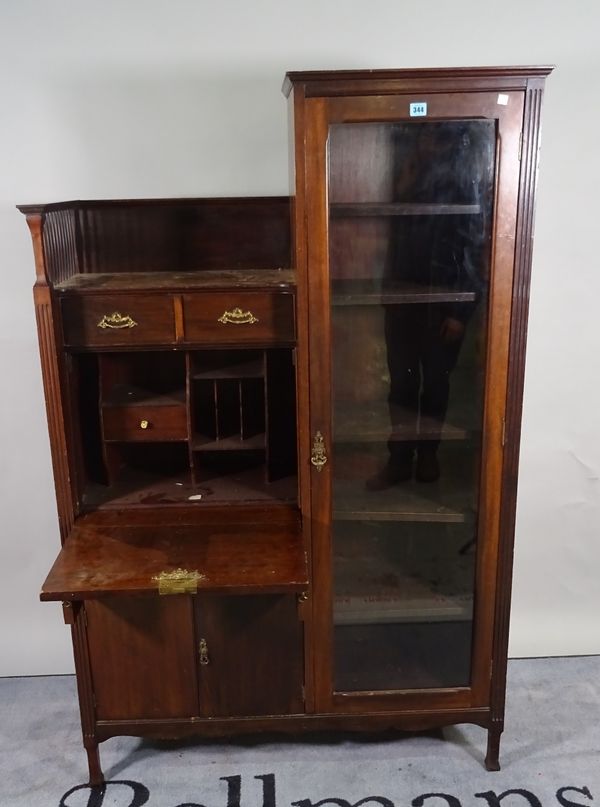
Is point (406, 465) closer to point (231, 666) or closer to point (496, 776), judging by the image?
point (231, 666)

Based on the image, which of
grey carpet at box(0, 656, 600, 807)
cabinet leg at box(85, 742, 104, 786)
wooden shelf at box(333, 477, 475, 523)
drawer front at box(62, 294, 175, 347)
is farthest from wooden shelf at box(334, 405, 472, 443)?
cabinet leg at box(85, 742, 104, 786)

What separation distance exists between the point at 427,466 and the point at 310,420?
319 mm

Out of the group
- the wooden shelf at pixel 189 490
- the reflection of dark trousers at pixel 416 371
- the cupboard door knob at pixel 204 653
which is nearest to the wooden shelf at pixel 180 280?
the reflection of dark trousers at pixel 416 371

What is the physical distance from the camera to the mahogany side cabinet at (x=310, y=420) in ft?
4.98

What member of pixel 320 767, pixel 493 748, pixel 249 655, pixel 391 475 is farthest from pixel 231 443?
pixel 493 748

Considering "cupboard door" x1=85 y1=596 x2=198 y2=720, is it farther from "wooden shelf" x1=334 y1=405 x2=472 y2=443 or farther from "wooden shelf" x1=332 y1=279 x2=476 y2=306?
"wooden shelf" x1=332 y1=279 x2=476 y2=306

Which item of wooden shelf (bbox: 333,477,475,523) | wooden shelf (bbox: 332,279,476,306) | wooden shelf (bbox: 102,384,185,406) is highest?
wooden shelf (bbox: 332,279,476,306)

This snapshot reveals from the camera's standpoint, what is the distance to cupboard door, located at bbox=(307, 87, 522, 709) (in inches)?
59.8

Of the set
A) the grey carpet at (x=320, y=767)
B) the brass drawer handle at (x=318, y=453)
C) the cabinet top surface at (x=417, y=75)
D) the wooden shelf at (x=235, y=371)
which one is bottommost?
the grey carpet at (x=320, y=767)

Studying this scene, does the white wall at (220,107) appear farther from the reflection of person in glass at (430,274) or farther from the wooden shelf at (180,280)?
the reflection of person in glass at (430,274)

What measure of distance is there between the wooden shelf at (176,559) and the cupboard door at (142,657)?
0.44ft

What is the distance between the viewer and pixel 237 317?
1652 millimetres

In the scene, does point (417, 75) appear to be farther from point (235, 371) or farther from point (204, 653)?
point (204, 653)

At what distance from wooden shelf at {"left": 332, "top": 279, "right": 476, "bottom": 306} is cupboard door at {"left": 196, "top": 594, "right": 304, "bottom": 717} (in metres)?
0.69
